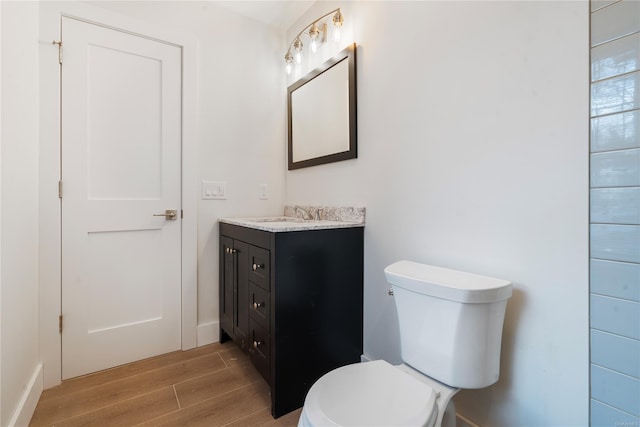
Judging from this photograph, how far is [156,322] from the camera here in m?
1.86

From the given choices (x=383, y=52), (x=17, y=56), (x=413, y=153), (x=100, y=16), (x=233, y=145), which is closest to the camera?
(x=17, y=56)

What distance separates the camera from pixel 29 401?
1.32 meters

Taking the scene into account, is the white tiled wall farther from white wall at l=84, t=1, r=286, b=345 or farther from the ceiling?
white wall at l=84, t=1, r=286, b=345

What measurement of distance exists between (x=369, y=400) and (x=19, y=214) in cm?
159

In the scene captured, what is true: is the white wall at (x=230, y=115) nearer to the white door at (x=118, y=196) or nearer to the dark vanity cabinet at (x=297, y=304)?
the white door at (x=118, y=196)

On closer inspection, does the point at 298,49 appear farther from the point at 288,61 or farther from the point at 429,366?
the point at 429,366

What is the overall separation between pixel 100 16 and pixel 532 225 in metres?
2.38

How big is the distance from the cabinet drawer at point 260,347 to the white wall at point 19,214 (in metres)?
0.95

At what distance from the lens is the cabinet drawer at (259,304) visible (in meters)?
1.40

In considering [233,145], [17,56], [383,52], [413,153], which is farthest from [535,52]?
[17,56]

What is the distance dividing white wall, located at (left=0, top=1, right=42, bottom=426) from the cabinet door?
93 cm

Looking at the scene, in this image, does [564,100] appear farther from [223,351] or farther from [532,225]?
[223,351]

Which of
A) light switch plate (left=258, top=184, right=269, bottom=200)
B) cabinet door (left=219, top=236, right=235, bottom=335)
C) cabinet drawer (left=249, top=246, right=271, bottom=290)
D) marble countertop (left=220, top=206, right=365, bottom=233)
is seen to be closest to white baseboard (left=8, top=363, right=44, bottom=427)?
cabinet door (left=219, top=236, right=235, bottom=335)

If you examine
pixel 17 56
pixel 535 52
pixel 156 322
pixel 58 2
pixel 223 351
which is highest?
pixel 58 2
